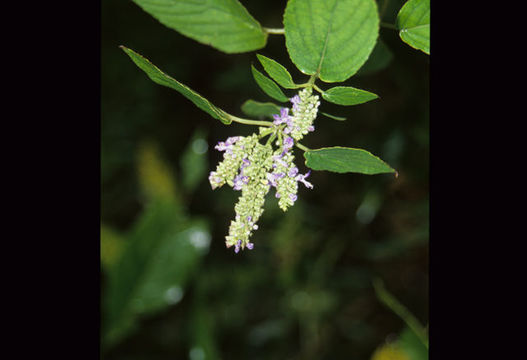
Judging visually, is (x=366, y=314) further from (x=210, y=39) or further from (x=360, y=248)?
(x=210, y=39)

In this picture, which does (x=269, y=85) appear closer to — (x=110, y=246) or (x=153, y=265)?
(x=153, y=265)

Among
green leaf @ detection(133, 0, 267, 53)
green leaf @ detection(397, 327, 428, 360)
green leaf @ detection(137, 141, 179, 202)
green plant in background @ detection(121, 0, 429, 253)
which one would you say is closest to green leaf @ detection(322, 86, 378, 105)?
green plant in background @ detection(121, 0, 429, 253)

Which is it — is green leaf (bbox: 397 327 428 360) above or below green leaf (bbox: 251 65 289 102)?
below

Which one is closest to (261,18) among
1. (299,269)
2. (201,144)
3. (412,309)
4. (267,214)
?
(201,144)

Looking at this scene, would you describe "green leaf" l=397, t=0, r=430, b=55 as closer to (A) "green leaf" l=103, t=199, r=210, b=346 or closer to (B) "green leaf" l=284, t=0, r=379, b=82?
(B) "green leaf" l=284, t=0, r=379, b=82

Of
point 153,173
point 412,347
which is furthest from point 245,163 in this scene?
point 153,173

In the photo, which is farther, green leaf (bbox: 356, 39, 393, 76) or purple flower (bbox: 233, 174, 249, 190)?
green leaf (bbox: 356, 39, 393, 76)
